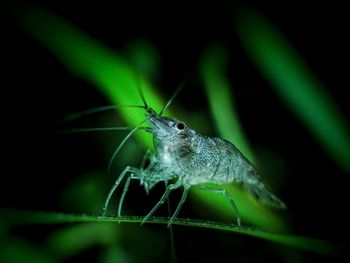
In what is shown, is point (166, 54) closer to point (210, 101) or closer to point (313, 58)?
point (210, 101)

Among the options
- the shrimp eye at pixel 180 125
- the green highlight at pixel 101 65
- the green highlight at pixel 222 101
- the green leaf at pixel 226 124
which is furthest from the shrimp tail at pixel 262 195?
the shrimp eye at pixel 180 125

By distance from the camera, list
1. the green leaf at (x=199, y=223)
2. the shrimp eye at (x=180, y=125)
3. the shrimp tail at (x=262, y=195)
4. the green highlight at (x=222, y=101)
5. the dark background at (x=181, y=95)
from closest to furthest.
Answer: the green leaf at (x=199, y=223), the shrimp eye at (x=180, y=125), the shrimp tail at (x=262, y=195), the dark background at (x=181, y=95), the green highlight at (x=222, y=101)

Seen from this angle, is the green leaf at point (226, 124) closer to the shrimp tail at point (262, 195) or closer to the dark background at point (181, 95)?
the shrimp tail at point (262, 195)

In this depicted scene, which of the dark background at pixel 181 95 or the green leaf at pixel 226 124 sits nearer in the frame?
the green leaf at pixel 226 124

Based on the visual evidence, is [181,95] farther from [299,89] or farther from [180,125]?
[180,125]

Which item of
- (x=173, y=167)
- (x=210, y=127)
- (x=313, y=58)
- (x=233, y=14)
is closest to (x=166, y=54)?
(x=233, y=14)

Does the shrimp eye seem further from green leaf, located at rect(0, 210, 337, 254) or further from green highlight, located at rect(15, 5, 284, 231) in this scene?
green leaf, located at rect(0, 210, 337, 254)

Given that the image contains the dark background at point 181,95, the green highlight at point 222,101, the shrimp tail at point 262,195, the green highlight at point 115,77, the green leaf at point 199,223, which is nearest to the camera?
the green leaf at point 199,223

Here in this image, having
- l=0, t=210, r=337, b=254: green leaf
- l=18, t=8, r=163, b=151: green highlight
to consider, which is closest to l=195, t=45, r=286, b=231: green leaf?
l=18, t=8, r=163, b=151: green highlight
